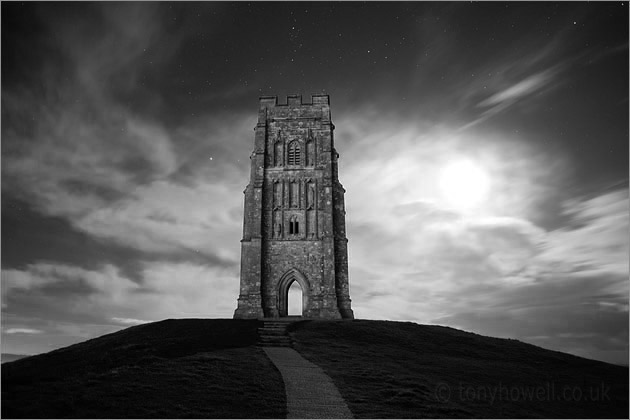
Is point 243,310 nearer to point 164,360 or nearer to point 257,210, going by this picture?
point 257,210

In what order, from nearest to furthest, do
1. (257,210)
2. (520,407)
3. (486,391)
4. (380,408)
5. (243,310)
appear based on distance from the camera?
(380,408) < (520,407) < (486,391) < (243,310) < (257,210)

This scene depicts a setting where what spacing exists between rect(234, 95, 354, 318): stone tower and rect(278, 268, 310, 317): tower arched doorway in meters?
0.09

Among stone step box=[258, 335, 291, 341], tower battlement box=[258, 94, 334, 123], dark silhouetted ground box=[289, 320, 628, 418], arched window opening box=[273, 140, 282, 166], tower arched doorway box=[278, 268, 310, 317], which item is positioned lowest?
dark silhouetted ground box=[289, 320, 628, 418]

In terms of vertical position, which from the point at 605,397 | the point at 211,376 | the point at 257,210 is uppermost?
the point at 257,210

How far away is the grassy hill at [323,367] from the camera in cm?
1531

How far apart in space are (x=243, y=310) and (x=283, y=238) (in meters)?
8.24

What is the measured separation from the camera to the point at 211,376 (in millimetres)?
19156

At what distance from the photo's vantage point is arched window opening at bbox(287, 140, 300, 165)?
4762 centimetres

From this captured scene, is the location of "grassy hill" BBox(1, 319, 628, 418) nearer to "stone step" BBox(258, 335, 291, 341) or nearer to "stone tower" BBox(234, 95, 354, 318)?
"stone step" BBox(258, 335, 291, 341)

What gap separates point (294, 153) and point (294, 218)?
7397mm

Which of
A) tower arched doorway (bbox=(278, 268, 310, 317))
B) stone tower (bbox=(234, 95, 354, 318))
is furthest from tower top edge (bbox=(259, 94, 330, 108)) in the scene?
tower arched doorway (bbox=(278, 268, 310, 317))

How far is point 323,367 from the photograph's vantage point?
22969 mm

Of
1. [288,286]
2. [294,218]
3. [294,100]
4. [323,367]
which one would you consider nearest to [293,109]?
[294,100]

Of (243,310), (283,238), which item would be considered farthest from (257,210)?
(243,310)
